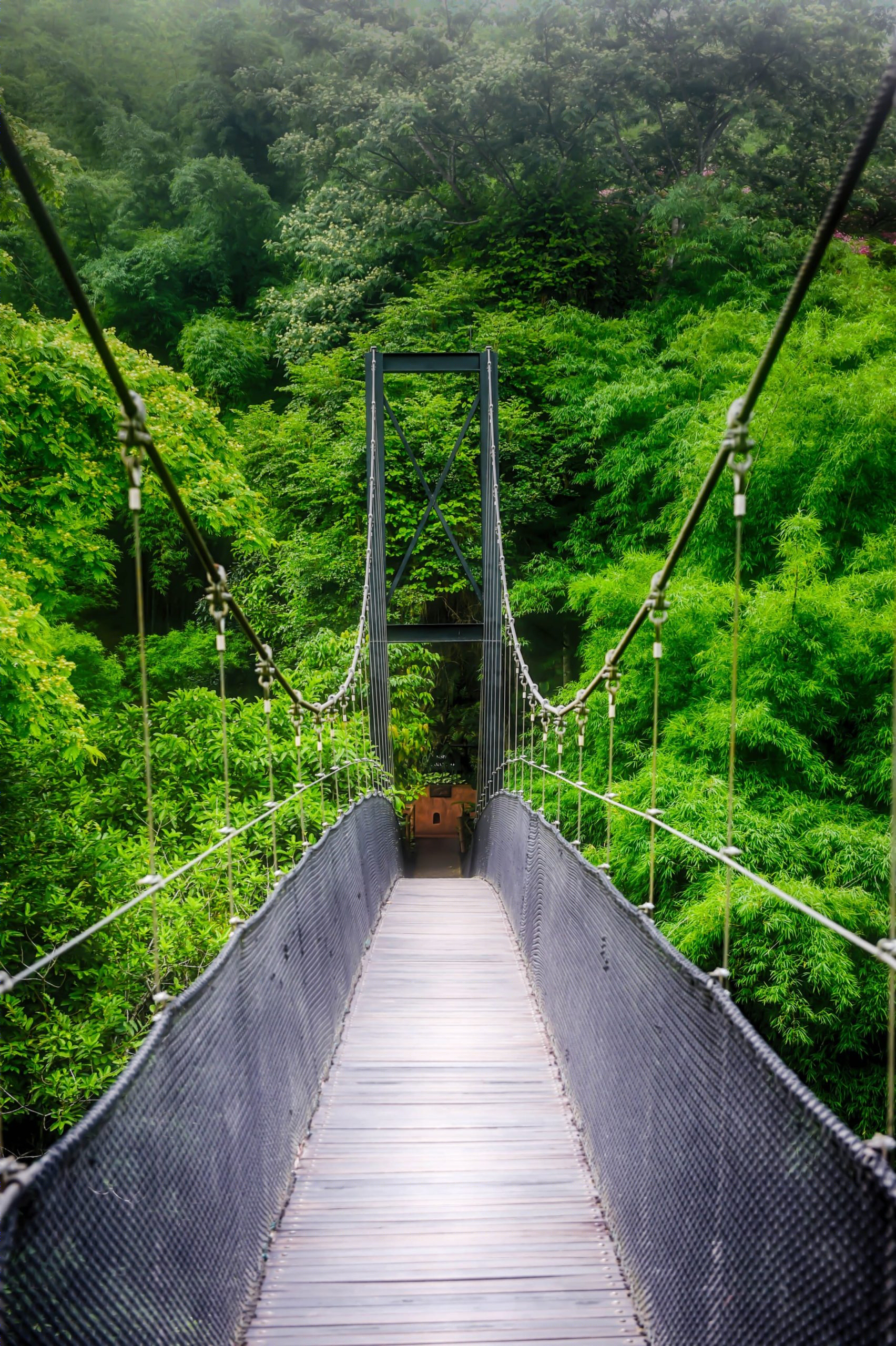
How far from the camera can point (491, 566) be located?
25.5ft

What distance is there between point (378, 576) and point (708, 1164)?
6560mm

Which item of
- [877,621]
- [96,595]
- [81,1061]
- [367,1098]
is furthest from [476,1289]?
[96,595]

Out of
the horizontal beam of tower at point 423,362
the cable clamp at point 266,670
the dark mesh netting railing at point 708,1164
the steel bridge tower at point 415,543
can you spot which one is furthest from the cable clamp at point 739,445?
the horizontal beam of tower at point 423,362

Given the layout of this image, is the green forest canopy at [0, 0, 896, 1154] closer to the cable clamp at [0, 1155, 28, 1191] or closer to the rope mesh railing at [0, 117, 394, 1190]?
the rope mesh railing at [0, 117, 394, 1190]

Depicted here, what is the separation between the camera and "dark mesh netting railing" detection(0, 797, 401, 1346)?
0.84 metres

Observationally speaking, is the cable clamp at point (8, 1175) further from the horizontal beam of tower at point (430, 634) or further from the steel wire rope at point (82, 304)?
the horizontal beam of tower at point (430, 634)

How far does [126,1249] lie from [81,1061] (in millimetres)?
3761

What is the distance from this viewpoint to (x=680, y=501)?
24.2 ft

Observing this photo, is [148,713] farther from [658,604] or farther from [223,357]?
[223,357]

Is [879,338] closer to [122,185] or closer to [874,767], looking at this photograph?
[874,767]

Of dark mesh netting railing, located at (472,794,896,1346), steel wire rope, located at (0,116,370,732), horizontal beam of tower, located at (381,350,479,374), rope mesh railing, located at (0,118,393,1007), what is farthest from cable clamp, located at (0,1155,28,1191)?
horizontal beam of tower, located at (381,350,479,374)

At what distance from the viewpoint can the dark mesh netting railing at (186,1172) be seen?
84 centimetres

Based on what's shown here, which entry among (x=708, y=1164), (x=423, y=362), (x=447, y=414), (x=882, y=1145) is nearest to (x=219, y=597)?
(x=708, y=1164)

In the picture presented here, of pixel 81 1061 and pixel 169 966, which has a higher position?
pixel 169 966
